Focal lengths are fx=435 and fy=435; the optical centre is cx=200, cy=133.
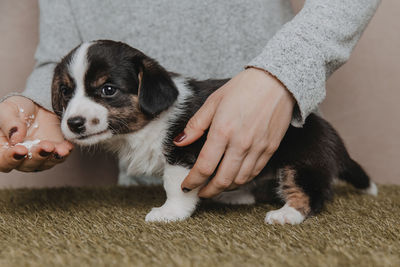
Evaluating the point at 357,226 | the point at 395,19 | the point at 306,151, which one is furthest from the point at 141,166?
the point at 395,19

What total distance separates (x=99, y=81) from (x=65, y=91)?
177 mm

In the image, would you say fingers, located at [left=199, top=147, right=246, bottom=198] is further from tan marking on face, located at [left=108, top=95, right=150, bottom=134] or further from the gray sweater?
the gray sweater

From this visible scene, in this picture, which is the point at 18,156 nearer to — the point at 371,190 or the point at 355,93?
the point at 371,190

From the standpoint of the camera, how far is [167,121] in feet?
5.12

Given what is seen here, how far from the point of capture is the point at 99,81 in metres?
1.44

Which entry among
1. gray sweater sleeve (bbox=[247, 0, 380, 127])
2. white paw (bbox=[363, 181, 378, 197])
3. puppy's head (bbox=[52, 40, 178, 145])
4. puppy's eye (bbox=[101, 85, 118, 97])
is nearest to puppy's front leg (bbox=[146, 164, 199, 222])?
puppy's head (bbox=[52, 40, 178, 145])

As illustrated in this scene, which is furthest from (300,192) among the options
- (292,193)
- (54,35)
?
(54,35)

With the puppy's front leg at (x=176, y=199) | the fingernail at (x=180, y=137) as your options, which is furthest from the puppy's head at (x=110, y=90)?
the puppy's front leg at (x=176, y=199)

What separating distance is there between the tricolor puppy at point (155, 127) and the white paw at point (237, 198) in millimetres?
117

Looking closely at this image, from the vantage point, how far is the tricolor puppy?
1.44 m

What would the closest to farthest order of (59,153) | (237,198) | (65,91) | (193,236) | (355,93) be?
(193,236) → (59,153) → (65,91) → (237,198) → (355,93)

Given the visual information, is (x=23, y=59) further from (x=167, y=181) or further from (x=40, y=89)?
(x=167, y=181)

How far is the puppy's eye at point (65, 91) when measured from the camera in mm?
1524

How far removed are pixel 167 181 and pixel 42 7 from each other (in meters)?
1.14
